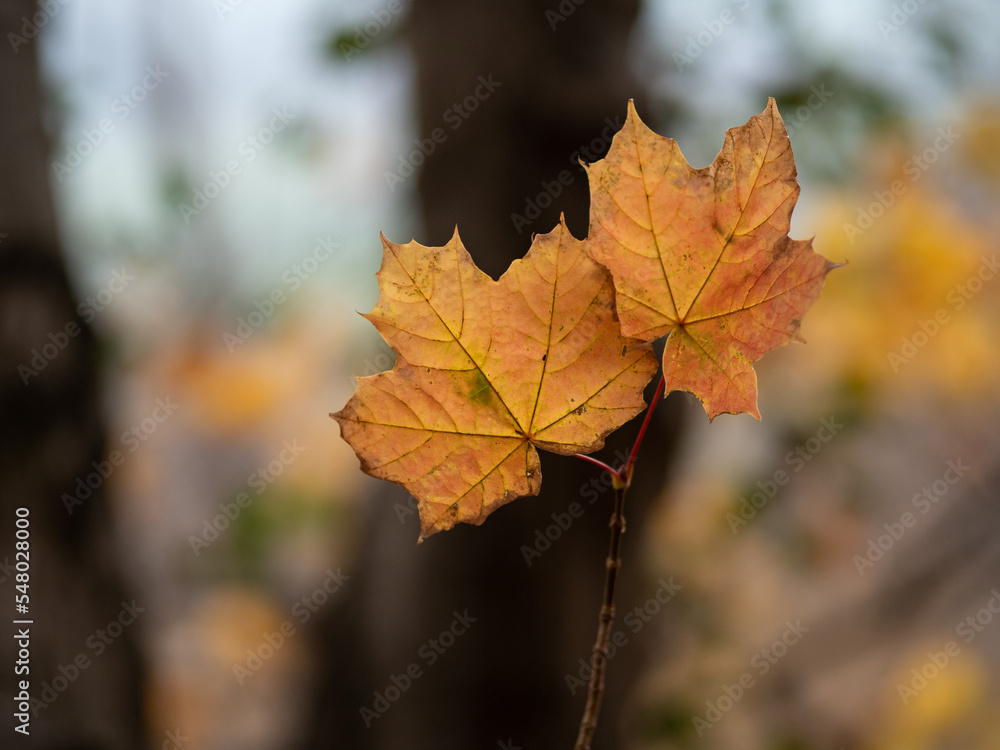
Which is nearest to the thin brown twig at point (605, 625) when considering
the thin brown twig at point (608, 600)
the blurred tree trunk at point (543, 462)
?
the thin brown twig at point (608, 600)

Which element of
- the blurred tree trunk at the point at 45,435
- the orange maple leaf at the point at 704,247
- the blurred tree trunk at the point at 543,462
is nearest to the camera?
the orange maple leaf at the point at 704,247

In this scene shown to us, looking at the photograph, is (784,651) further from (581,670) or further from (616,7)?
(616,7)

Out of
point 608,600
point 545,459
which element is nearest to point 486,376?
point 608,600

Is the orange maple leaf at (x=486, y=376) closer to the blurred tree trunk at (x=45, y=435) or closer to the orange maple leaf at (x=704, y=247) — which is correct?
the orange maple leaf at (x=704, y=247)

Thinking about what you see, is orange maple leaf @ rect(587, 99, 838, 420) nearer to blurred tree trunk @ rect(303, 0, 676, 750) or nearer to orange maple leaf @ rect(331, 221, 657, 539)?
orange maple leaf @ rect(331, 221, 657, 539)

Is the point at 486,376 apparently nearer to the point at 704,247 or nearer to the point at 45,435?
the point at 704,247

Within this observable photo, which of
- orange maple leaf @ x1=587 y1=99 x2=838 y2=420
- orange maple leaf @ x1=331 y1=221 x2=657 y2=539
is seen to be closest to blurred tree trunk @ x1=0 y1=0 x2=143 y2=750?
orange maple leaf @ x1=331 y1=221 x2=657 y2=539

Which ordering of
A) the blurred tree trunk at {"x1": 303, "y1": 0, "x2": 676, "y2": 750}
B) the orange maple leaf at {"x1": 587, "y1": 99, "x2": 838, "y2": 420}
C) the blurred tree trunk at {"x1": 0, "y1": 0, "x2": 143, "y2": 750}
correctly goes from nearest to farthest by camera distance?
the orange maple leaf at {"x1": 587, "y1": 99, "x2": 838, "y2": 420} < the blurred tree trunk at {"x1": 0, "y1": 0, "x2": 143, "y2": 750} < the blurred tree trunk at {"x1": 303, "y1": 0, "x2": 676, "y2": 750}
